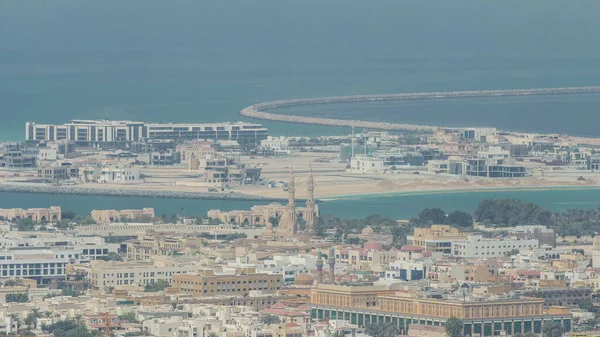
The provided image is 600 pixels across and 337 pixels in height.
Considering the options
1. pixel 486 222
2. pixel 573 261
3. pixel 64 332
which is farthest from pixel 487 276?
pixel 486 222

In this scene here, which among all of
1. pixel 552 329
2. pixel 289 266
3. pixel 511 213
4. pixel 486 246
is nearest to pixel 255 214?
pixel 511 213

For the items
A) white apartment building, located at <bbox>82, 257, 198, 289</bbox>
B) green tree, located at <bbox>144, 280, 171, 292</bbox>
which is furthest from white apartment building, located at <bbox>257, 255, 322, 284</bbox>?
green tree, located at <bbox>144, 280, 171, 292</bbox>

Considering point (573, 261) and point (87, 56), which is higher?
point (87, 56)

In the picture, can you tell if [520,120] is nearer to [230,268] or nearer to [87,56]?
[87,56]

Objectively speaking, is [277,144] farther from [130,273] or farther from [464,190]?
[130,273]

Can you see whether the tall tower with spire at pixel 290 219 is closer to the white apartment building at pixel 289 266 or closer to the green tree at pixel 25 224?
the green tree at pixel 25 224

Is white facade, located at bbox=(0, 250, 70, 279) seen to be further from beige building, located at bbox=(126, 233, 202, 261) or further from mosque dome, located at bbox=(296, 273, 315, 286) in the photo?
mosque dome, located at bbox=(296, 273, 315, 286)
